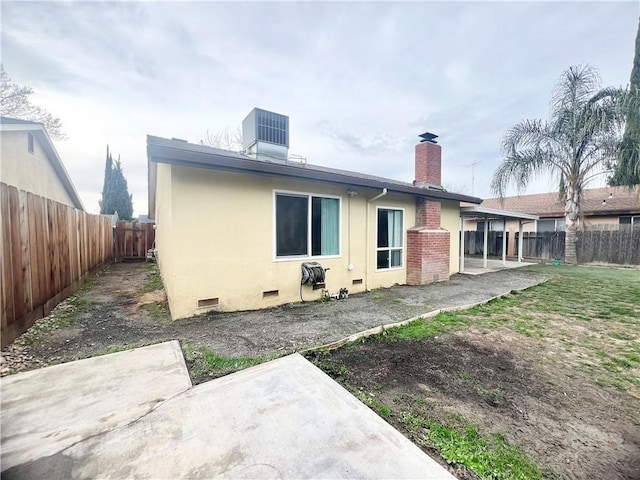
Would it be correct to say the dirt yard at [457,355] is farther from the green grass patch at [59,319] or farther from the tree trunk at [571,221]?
the tree trunk at [571,221]

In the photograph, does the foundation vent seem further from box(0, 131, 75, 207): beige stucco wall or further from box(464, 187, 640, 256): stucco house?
box(464, 187, 640, 256): stucco house

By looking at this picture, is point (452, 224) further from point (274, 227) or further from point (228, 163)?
point (228, 163)

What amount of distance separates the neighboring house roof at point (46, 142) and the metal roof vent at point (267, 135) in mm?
6305

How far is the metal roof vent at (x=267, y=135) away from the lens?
301 inches

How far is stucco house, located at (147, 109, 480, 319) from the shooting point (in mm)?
5065

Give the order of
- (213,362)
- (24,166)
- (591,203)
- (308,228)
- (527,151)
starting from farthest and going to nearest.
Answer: (591,203), (527,151), (24,166), (308,228), (213,362)

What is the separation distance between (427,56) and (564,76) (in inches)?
294

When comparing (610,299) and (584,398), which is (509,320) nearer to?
(584,398)

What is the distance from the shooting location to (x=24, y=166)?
8.92 m

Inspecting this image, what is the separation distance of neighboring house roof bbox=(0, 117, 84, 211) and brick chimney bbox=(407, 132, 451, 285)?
11542 millimetres

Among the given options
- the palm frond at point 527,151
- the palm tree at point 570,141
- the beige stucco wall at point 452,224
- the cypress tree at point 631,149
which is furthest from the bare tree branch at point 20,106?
the cypress tree at point 631,149


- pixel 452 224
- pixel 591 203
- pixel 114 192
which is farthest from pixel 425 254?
pixel 114 192

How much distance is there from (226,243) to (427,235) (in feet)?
19.4

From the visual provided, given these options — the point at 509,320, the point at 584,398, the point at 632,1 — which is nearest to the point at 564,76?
the point at 632,1
